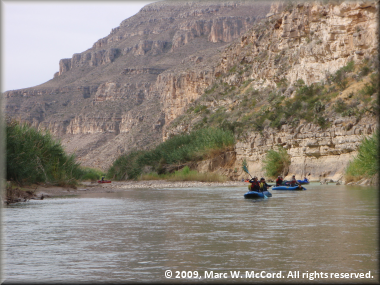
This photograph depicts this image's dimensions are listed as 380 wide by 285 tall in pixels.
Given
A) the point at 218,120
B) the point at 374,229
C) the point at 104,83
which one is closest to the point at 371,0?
the point at 218,120

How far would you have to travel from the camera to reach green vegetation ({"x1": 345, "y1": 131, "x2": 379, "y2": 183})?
29.8 metres

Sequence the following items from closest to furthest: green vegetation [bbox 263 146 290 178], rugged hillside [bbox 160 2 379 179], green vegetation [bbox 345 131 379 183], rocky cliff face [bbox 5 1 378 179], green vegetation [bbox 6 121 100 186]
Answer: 1. green vegetation [bbox 6 121 100 186]
2. green vegetation [bbox 345 131 379 183]
3. rugged hillside [bbox 160 2 379 179]
4. green vegetation [bbox 263 146 290 178]
5. rocky cliff face [bbox 5 1 378 179]

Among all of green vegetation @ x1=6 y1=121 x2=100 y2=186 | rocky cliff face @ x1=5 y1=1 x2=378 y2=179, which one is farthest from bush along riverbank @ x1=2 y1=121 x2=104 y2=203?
rocky cliff face @ x1=5 y1=1 x2=378 y2=179

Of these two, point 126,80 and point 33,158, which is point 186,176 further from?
point 126,80

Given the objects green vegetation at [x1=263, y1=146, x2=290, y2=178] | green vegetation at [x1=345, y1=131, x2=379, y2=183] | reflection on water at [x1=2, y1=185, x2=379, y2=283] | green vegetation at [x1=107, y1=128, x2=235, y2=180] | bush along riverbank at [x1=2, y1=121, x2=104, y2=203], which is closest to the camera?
reflection on water at [x1=2, y1=185, x2=379, y2=283]

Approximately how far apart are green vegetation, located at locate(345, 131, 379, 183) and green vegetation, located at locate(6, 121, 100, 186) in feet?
62.4

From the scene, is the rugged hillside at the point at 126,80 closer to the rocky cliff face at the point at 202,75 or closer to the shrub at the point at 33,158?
the rocky cliff face at the point at 202,75

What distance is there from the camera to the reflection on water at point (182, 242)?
8.59 metres

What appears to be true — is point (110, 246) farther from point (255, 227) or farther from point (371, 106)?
point (371, 106)

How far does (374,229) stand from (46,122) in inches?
5604

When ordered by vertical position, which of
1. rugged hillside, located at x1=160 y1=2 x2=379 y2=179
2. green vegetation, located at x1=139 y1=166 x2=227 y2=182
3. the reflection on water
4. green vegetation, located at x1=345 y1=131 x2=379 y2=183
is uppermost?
rugged hillside, located at x1=160 y1=2 x2=379 y2=179

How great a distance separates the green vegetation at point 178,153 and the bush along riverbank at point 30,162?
828 inches

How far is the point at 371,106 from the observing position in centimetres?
3872

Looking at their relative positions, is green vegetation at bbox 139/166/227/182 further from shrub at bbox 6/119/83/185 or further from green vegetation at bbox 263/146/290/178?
shrub at bbox 6/119/83/185
